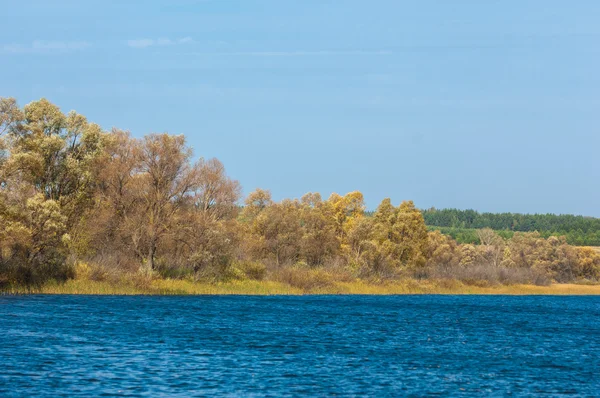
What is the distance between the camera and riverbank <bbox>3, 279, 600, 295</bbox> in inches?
2854

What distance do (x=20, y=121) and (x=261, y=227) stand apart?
49.2 metres

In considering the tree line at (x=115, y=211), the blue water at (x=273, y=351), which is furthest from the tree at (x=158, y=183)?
the blue water at (x=273, y=351)

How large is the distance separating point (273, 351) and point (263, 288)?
49562 mm

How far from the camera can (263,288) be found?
91.1 metres

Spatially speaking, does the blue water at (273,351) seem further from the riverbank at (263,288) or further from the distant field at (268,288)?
the distant field at (268,288)

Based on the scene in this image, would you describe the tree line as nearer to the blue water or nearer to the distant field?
the distant field

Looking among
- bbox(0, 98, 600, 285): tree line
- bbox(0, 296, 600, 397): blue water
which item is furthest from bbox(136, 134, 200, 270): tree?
bbox(0, 296, 600, 397): blue water

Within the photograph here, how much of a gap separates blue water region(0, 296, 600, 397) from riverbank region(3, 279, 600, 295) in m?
2.05

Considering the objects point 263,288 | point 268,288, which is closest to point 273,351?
point 263,288

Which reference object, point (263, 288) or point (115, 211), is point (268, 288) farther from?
point (115, 211)

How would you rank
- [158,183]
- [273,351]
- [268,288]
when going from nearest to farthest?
[273,351] < [158,183] < [268,288]

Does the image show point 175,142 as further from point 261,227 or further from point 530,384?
point 530,384

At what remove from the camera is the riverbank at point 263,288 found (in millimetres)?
72500

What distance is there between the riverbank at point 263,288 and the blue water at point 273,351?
2.05 metres
